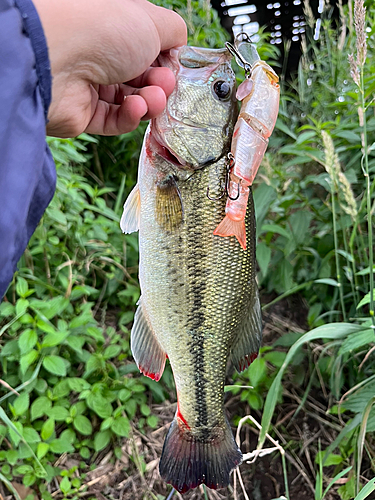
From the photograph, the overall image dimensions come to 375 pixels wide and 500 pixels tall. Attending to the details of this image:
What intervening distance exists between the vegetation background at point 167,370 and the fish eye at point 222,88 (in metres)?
0.60

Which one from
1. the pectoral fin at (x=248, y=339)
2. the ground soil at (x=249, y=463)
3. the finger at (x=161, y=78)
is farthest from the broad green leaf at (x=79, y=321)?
the finger at (x=161, y=78)

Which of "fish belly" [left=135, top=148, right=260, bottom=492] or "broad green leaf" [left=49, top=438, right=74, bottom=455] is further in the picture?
"broad green leaf" [left=49, top=438, right=74, bottom=455]

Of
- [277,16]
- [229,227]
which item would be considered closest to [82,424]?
[229,227]

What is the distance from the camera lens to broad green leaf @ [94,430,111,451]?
1908 mm

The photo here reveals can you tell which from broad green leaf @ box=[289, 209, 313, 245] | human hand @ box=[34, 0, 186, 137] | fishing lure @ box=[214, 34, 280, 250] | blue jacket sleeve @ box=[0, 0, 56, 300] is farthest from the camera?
broad green leaf @ box=[289, 209, 313, 245]

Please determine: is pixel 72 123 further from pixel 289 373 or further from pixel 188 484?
pixel 289 373

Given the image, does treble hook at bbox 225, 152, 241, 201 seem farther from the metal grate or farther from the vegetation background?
the metal grate

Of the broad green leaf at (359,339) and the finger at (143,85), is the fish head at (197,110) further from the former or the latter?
the broad green leaf at (359,339)

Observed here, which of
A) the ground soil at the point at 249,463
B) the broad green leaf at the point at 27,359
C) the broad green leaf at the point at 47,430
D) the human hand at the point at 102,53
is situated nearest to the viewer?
the human hand at the point at 102,53

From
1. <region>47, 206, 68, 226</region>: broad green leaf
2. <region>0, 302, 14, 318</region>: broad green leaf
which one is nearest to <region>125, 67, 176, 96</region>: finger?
<region>47, 206, 68, 226</region>: broad green leaf

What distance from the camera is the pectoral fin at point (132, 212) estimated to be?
1198mm

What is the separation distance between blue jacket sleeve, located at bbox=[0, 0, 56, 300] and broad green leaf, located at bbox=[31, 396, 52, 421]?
1.23 metres

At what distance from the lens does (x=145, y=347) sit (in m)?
1.20

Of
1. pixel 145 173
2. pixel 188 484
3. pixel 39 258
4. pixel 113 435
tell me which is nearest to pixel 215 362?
pixel 188 484
